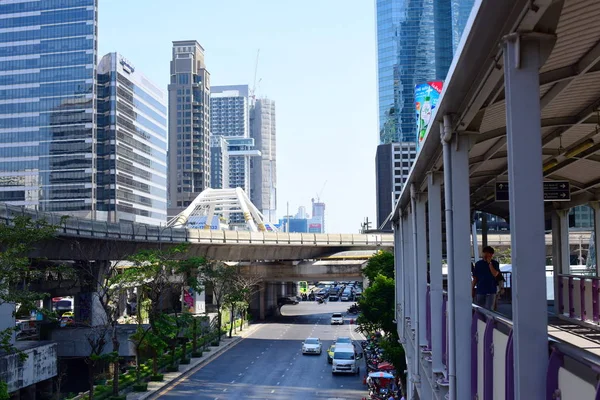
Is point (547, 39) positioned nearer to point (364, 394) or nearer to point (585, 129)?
point (585, 129)

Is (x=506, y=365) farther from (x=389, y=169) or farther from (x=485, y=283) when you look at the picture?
(x=389, y=169)

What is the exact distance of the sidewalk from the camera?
3584 cm

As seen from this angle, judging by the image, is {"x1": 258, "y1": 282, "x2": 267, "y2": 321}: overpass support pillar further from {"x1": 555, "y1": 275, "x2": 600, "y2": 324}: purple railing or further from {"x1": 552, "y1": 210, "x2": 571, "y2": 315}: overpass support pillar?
{"x1": 555, "y1": 275, "x2": 600, "y2": 324}: purple railing

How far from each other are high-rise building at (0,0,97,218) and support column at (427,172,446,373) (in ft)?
336

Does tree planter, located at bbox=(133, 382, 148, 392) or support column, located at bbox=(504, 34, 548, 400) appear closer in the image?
support column, located at bbox=(504, 34, 548, 400)

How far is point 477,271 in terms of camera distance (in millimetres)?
10406

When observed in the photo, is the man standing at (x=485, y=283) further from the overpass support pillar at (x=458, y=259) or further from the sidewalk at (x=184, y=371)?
the sidewalk at (x=184, y=371)

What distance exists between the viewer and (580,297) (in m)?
12.5

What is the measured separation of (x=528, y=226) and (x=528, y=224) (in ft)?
0.05

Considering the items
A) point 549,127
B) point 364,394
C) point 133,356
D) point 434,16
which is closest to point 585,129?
point 549,127

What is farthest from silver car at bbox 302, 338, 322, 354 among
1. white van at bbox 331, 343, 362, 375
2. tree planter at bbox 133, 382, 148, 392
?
tree planter at bbox 133, 382, 148, 392

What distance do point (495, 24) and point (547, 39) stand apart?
0.39 meters

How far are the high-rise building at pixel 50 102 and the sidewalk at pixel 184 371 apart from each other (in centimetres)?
5683

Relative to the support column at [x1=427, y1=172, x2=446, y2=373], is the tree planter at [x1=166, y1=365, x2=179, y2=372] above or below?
below
